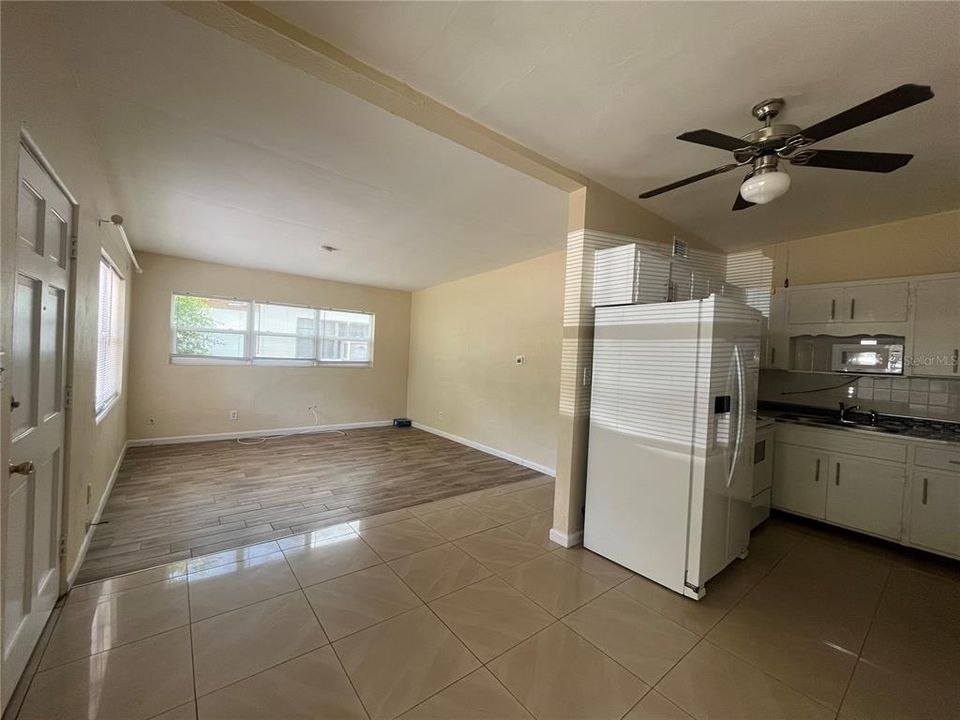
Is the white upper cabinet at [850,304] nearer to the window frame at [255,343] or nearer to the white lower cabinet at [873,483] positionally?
the white lower cabinet at [873,483]

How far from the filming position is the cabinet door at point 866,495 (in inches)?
105

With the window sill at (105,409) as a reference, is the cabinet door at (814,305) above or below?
above

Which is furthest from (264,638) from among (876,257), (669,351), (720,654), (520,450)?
(876,257)

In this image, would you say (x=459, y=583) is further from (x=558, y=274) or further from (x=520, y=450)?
(x=558, y=274)

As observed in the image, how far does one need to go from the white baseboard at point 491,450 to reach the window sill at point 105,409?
3733 millimetres

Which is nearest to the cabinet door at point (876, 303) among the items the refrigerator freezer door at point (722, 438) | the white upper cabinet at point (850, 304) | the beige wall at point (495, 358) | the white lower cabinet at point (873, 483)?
the white upper cabinet at point (850, 304)

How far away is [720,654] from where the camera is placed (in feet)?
5.62

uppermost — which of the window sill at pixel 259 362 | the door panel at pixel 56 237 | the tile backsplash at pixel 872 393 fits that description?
the door panel at pixel 56 237

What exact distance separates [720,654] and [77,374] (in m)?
3.64

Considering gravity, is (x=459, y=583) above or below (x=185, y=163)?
below

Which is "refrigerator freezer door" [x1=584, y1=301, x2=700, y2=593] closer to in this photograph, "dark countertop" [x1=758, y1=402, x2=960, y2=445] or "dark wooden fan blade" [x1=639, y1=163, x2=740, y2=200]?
"dark wooden fan blade" [x1=639, y1=163, x2=740, y2=200]

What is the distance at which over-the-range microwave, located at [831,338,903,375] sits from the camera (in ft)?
9.73

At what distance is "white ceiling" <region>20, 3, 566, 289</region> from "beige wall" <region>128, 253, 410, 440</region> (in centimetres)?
73

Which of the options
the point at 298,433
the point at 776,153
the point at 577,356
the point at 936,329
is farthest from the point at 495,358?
the point at 936,329
